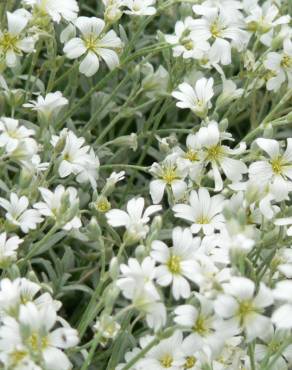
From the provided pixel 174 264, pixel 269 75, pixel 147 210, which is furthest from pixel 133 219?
pixel 269 75

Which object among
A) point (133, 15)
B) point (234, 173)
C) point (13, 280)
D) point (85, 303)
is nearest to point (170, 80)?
point (133, 15)

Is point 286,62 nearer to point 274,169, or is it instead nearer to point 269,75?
point 269,75

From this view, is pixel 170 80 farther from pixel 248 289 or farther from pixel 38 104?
pixel 248 289

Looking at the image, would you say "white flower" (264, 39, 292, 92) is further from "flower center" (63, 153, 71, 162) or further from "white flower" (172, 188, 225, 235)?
"flower center" (63, 153, 71, 162)

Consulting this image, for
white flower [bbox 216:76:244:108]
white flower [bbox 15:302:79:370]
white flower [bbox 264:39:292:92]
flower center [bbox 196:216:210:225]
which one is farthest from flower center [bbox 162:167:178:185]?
white flower [bbox 15:302:79:370]

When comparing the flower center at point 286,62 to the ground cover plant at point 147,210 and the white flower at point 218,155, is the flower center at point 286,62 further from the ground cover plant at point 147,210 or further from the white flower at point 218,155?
the white flower at point 218,155

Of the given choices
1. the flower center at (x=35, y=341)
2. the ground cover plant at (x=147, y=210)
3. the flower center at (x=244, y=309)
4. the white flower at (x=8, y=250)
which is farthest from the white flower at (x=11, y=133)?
the flower center at (x=244, y=309)
